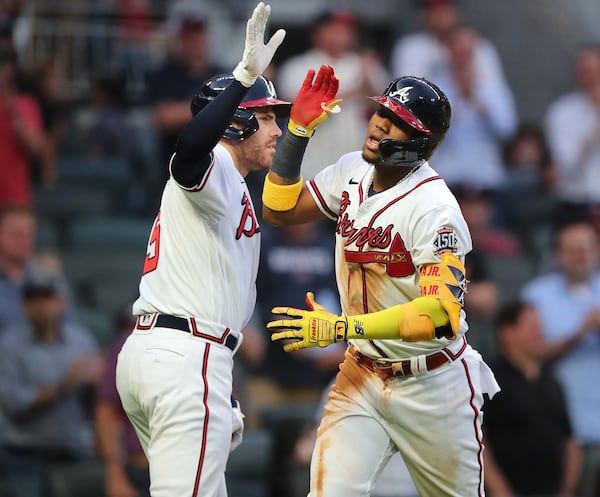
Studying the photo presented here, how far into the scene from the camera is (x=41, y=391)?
25.6ft

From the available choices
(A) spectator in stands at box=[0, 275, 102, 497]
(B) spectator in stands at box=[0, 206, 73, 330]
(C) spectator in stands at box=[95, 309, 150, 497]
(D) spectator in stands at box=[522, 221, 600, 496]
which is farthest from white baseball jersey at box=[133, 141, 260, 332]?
(D) spectator in stands at box=[522, 221, 600, 496]

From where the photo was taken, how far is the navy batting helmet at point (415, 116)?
508 cm

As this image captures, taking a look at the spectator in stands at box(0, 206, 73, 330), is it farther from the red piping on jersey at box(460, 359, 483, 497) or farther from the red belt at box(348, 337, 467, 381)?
the red piping on jersey at box(460, 359, 483, 497)

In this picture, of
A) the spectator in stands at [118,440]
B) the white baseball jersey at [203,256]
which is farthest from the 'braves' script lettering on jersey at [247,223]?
the spectator in stands at [118,440]

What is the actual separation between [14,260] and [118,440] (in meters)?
1.77

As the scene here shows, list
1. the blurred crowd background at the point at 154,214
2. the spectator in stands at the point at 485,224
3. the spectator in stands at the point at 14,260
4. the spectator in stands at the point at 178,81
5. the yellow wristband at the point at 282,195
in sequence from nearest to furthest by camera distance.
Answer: the yellow wristband at the point at 282,195, the blurred crowd background at the point at 154,214, the spectator in stands at the point at 14,260, the spectator in stands at the point at 178,81, the spectator in stands at the point at 485,224

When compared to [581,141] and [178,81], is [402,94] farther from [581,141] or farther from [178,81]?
[581,141]

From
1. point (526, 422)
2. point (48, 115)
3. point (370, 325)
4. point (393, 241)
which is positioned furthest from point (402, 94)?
point (48, 115)

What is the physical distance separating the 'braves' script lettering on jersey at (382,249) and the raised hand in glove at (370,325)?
311 millimetres

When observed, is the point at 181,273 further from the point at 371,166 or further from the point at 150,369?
the point at 371,166

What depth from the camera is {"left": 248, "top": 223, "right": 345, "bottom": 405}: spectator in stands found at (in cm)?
861

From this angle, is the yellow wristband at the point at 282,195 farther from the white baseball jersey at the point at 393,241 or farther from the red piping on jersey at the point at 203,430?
the red piping on jersey at the point at 203,430

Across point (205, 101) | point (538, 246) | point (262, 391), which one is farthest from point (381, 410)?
point (538, 246)

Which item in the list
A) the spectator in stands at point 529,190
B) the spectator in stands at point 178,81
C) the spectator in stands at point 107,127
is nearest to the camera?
the spectator in stands at point 178,81
